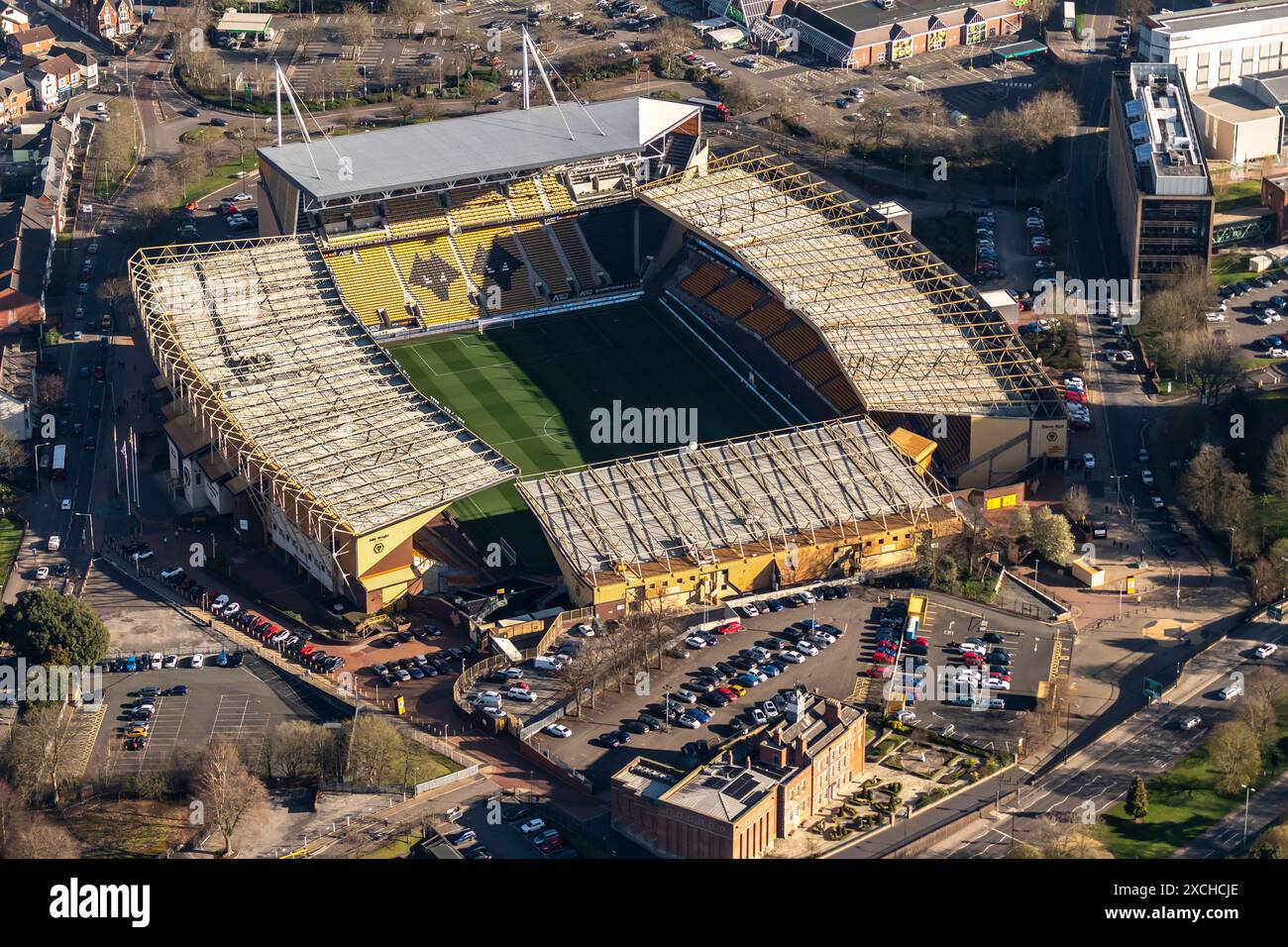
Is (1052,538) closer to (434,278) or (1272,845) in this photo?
(1272,845)

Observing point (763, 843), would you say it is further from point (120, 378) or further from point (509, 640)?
point (120, 378)

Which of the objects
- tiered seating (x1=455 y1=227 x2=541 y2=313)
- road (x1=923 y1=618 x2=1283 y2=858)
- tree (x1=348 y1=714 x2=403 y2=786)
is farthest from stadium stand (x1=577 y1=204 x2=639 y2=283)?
tree (x1=348 y1=714 x2=403 y2=786)

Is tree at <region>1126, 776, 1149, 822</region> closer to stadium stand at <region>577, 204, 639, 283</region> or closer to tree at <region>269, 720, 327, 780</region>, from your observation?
tree at <region>269, 720, 327, 780</region>

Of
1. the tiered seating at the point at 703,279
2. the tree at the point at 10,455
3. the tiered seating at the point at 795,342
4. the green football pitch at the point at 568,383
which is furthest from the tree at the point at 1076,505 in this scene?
the tree at the point at 10,455

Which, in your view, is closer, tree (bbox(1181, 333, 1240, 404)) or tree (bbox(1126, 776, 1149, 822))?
tree (bbox(1126, 776, 1149, 822))

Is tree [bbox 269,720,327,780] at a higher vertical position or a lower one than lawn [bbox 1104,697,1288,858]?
higher

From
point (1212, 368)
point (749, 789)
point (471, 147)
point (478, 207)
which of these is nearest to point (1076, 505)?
point (1212, 368)
